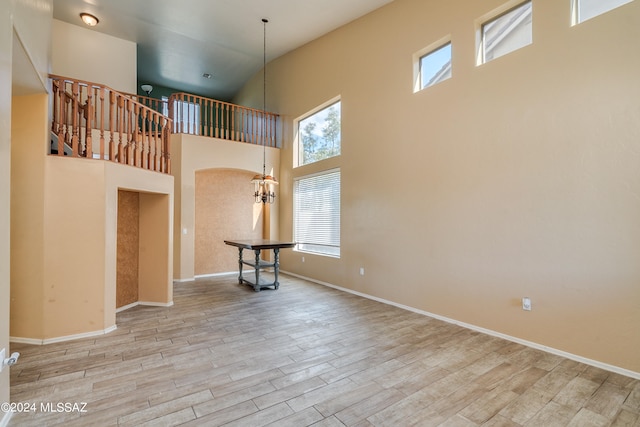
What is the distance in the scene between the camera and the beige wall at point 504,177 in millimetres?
2686

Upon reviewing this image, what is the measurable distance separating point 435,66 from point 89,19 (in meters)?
6.79

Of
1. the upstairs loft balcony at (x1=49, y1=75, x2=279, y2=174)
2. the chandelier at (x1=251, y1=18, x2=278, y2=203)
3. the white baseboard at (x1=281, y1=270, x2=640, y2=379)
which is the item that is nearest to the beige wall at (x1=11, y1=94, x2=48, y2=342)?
the upstairs loft balcony at (x1=49, y1=75, x2=279, y2=174)

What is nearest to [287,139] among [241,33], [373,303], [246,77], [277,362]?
[241,33]

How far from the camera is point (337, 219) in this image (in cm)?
594

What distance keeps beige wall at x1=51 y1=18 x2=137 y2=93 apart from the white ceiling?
0.19m

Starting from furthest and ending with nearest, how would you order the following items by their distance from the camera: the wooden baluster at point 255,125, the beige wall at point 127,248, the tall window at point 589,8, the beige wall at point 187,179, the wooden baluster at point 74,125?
the wooden baluster at point 255,125, the beige wall at point 187,179, the beige wall at point 127,248, the wooden baluster at point 74,125, the tall window at point 589,8

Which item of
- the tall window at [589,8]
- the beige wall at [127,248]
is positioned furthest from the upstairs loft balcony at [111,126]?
the tall window at [589,8]

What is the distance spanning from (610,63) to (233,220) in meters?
7.00

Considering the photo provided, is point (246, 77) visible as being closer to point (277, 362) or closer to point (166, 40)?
point (166, 40)

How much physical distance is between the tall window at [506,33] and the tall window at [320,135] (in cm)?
283

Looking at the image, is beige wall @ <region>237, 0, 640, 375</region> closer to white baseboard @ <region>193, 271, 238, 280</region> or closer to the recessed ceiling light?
white baseboard @ <region>193, 271, 238, 280</region>

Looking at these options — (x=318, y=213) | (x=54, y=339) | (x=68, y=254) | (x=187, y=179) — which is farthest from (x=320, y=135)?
(x=54, y=339)

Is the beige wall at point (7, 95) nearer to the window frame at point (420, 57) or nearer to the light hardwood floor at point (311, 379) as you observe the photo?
the light hardwood floor at point (311, 379)

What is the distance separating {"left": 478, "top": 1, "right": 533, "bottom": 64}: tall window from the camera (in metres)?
3.34
